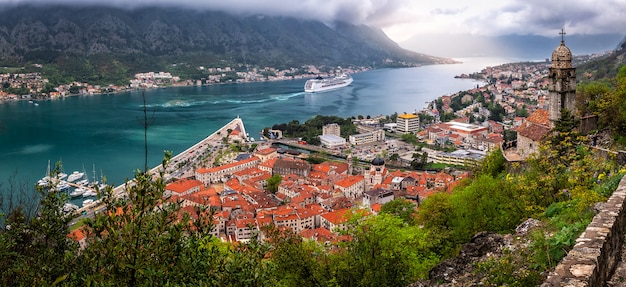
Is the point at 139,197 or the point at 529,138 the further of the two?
the point at 529,138

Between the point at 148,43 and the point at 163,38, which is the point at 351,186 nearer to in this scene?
the point at 148,43

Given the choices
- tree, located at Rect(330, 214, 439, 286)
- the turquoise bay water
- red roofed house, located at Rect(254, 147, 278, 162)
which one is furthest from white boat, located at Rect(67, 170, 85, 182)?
tree, located at Rect(330, 214, 439, 286)

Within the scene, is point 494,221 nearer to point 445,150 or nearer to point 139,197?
point 139,197

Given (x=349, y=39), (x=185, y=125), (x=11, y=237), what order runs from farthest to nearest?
(x=349, y=39) → (x=185, y=125) → (x=11, y=237)

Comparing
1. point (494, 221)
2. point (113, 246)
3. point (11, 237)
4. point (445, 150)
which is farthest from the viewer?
point (445, 150)

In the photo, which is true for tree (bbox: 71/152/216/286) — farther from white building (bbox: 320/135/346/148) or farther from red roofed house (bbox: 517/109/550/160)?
white building (bbox: 320/135/346/148)

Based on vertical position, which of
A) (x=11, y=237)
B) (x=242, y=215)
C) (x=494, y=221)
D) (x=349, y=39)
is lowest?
(x=242, y=215)

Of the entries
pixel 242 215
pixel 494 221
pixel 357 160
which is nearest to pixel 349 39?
pixel 357 160
